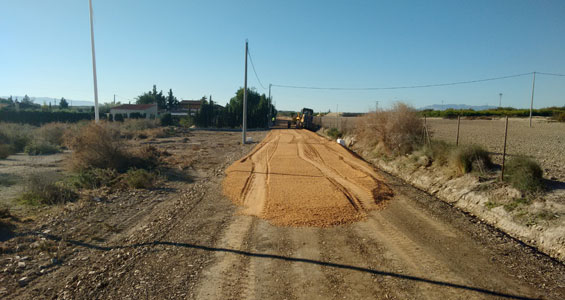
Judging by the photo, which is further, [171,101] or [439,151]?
[171,101]

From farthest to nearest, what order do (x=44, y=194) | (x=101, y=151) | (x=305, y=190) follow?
(x=101, y=151), (x=305, y=190), (x=44, y=194)

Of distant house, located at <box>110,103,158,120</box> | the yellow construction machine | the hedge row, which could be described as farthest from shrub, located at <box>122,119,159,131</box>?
distant house, located at <box>110,103,158,120</box>

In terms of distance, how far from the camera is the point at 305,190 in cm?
1028

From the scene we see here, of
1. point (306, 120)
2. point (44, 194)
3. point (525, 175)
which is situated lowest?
point (44, 194)

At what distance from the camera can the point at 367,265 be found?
5.33m

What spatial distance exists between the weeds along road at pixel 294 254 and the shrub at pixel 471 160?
5.91 ft

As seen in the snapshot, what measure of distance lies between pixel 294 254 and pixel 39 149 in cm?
2143

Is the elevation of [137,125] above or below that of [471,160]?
above

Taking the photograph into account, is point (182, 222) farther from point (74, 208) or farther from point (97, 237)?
point (74, 208)

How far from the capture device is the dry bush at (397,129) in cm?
1628

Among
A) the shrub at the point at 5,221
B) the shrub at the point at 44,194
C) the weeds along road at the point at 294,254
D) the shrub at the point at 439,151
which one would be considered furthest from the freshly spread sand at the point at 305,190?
the shrub at the point at 5,221

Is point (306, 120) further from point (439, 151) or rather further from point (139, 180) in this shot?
point (139, 180)

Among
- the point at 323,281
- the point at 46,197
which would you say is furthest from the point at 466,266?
the point at 46,197

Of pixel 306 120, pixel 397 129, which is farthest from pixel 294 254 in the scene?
pixel 306 120
